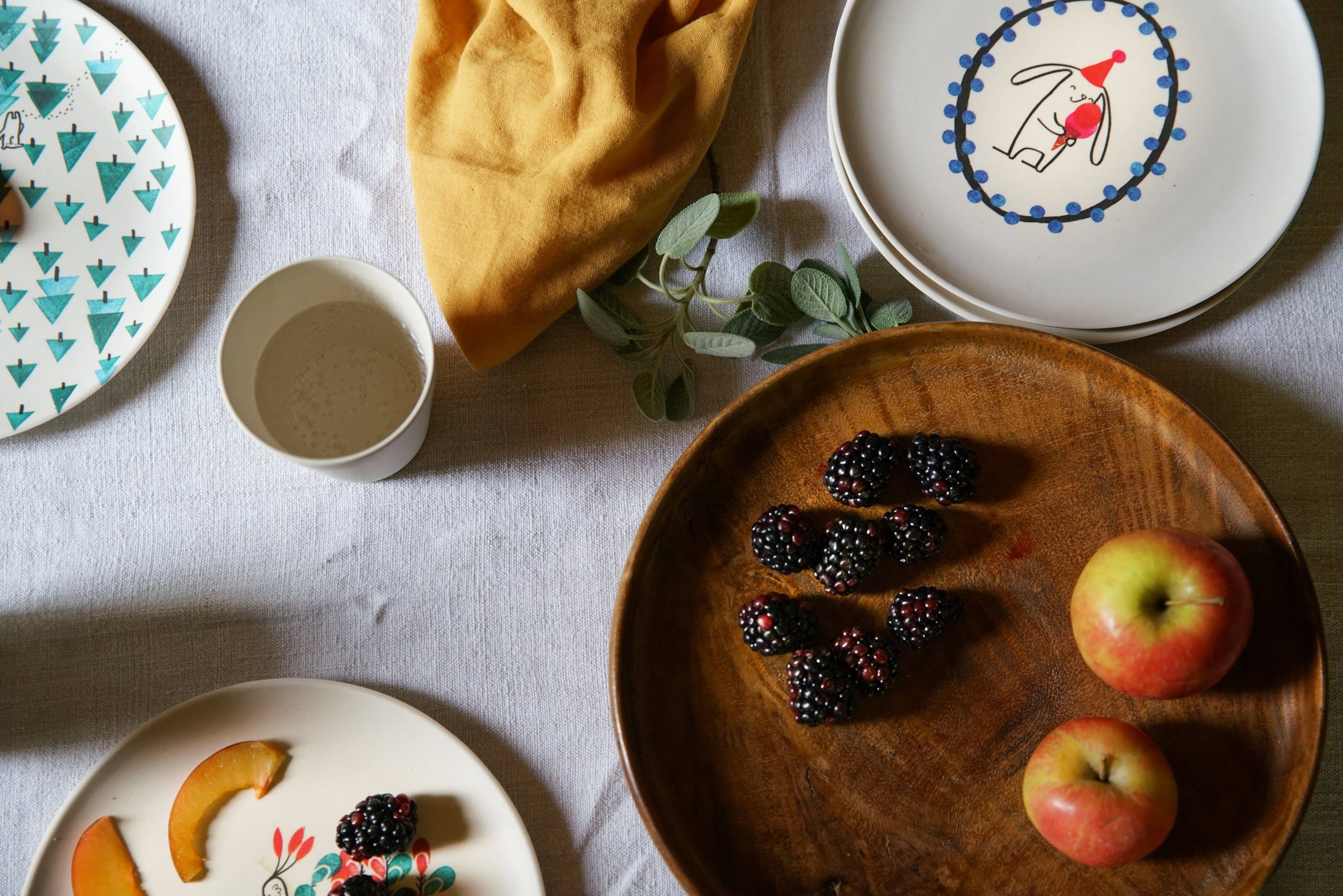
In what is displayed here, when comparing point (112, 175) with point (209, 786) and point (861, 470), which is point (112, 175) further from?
point (861, 470)

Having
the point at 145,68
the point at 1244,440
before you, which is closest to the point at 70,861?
the point at 145,68

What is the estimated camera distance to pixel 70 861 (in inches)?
29.5

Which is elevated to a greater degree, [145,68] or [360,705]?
[145,68]

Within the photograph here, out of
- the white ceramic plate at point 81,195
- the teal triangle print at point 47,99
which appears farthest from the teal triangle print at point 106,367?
the teal triangle print at point 47,99

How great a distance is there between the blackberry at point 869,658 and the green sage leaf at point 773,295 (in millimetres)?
277

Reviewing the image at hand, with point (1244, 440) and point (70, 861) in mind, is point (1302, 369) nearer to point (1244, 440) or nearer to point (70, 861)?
point (1244, 440)

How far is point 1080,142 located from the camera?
30.8 inches

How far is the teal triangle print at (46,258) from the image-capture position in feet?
2.69

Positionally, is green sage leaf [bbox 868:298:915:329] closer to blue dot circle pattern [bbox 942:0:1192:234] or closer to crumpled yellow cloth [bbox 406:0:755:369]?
blue dot circle pattern [bbox 942:0:1192:234]

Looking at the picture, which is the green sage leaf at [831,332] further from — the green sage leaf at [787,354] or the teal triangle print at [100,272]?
the teal triangle print at [100,272]

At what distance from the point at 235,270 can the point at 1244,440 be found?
0.94 meters

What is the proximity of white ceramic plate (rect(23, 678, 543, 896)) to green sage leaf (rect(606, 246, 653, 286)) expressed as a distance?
16.3 inches

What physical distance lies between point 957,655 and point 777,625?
0.16 meters

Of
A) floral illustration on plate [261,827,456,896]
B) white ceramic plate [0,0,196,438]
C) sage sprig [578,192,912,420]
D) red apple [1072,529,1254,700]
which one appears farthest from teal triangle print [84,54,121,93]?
red apple [1072,529,1254,700]
